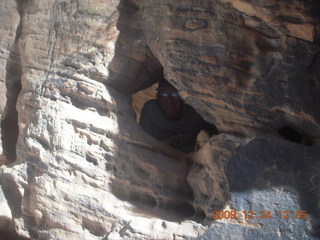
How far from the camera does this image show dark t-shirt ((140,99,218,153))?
4203 mm

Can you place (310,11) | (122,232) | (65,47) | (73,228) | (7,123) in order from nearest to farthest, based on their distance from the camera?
(310,11) < (122,232) < (73,228) < (65,47) < (7,123)

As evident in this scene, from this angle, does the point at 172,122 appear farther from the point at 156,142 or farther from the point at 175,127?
the point at 156,142

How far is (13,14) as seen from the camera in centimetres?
443

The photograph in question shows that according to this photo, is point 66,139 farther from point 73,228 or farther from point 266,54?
point 266,54

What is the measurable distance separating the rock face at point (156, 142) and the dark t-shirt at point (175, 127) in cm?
56

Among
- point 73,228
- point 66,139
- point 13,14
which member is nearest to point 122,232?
point 73,228

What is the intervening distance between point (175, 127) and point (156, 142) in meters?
0.73

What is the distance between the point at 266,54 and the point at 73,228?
8.41 ft

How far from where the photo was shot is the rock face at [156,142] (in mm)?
2742

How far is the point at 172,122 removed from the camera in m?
4.27

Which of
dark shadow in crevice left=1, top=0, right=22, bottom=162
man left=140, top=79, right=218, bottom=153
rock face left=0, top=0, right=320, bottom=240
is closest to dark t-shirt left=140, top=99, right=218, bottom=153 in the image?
man left=140, top=79, right=218, bottom=153

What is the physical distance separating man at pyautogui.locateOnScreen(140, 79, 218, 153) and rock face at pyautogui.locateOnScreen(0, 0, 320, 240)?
0.49 metres

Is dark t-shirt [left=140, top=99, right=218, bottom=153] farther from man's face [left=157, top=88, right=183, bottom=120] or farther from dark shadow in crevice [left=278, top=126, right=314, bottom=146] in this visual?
dark shadow in crevice [left=278, top=126, right=314, bottom=146]
